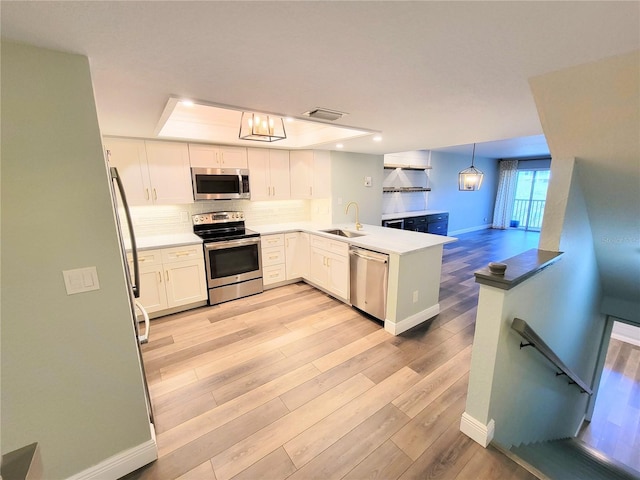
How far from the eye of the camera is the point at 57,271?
1.31m

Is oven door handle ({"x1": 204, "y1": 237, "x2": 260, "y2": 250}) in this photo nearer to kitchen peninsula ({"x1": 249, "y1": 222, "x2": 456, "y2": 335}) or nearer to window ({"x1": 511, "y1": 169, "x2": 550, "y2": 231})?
kitchen peninsula ({"x1": 249, "y1": 222, "x2": 456, "y2": 335})

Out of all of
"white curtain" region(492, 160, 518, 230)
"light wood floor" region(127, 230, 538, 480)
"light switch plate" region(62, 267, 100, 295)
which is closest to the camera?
"light switch plate" region(62, 267, 100, 295)

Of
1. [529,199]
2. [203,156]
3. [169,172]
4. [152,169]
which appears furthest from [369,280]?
[529,199]

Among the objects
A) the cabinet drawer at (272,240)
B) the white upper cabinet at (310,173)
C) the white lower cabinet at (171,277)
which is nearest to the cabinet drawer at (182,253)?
the white lower cabinet at (171,277)

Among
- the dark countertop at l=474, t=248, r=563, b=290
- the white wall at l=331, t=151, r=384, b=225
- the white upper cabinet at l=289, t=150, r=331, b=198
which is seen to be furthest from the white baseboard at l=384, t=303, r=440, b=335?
the white upper cabinet at l=289, t=150, r=331, b=198

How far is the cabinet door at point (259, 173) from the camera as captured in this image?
13.0 feet

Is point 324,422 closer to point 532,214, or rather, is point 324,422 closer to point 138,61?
point 138,61

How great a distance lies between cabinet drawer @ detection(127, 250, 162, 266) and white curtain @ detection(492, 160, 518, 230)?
1073 cm

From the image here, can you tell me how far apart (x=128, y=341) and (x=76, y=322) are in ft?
0.88

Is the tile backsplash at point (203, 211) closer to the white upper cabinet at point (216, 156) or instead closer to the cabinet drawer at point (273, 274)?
the white upper cabinet at point (216, 156)

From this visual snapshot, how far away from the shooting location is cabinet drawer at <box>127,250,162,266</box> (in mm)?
3076

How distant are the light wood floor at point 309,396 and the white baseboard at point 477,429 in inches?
1.8

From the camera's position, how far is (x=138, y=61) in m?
1.33

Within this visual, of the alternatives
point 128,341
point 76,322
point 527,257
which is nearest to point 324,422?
point 128,341
